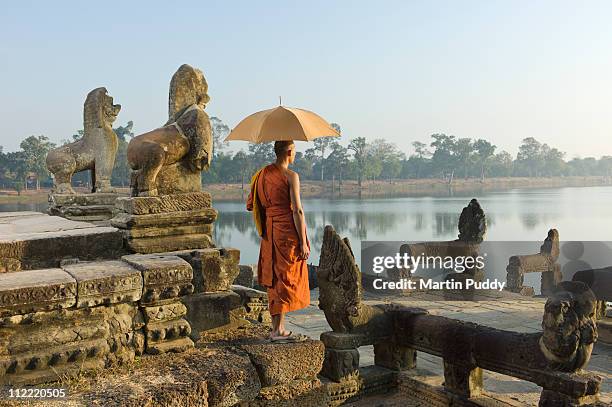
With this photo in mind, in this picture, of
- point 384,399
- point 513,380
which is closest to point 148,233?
point 384,399

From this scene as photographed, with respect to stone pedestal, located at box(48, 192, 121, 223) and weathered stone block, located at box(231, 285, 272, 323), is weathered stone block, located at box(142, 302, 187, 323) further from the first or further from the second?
stone pedestal, located at box(48, 192, 121, 223)

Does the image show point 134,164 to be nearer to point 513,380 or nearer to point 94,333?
point 94,333

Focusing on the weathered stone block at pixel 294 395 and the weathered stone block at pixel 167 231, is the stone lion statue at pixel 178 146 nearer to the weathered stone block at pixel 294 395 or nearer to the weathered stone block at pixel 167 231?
the weathered stone block at pixel 167 231

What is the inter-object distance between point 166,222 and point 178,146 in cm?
64

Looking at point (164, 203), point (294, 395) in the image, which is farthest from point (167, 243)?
point (294, 395)

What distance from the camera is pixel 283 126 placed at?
327 cm

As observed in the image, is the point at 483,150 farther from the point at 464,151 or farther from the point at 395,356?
the point at 395,356

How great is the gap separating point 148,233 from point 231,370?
5.46ft

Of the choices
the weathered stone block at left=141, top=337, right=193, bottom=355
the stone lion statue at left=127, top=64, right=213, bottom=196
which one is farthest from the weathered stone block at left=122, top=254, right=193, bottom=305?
the stone lion statue at left=127, top=64, right=213, bottom=196

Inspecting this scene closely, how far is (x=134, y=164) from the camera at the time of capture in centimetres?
430

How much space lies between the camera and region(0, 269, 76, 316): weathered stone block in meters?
2.59

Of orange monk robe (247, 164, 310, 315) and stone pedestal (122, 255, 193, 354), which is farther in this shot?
orange monk robe (247, 164, 310, 315)

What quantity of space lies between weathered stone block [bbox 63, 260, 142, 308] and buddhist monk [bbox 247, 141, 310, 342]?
0.78 m

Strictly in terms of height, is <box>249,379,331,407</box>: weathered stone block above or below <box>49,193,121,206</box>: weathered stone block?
below
